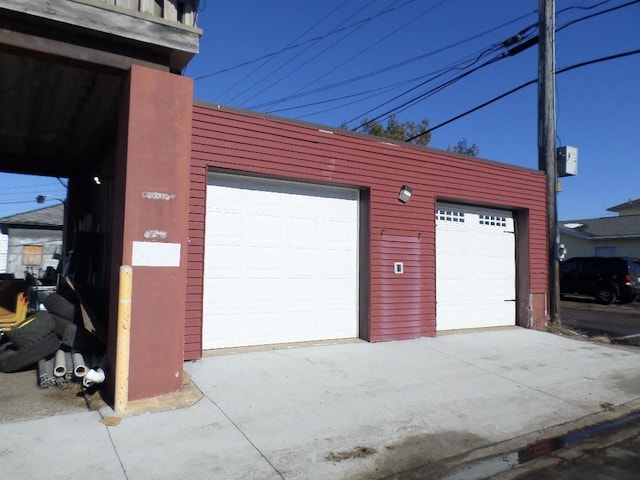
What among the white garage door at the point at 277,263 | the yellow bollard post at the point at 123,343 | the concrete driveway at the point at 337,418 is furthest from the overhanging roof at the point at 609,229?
the yellow bollard post at the point at 123,343

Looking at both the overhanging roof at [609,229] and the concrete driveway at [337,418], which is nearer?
the concrete driveway at [337,418]

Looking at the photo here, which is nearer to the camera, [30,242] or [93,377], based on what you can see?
[93,377]

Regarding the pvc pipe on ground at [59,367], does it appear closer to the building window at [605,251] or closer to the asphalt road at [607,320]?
the asphalt road at [607,320]

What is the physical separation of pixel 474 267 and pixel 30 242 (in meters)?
21.1

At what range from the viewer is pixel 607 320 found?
47.1 feet

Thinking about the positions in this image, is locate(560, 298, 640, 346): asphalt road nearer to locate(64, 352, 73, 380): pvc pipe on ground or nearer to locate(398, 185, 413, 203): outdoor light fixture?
locate(398, 185, 413, 203): outdoor light fixture

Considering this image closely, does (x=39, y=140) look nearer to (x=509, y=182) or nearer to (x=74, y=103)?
(x=74, y=103)

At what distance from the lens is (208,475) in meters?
3.57

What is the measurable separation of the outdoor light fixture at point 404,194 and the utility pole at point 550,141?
4.36 m

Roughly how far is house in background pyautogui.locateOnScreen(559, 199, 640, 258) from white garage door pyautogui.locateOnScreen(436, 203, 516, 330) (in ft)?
64.8

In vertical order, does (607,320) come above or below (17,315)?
below

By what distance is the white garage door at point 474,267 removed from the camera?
375 inches

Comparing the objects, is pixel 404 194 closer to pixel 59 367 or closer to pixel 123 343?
pixel 123 343

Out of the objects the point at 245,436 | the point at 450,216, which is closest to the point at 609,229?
the point at 450,216
